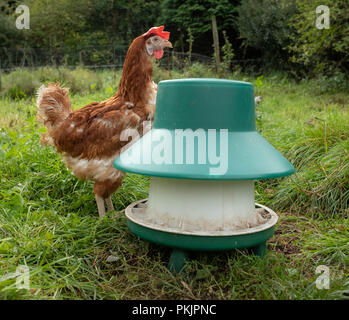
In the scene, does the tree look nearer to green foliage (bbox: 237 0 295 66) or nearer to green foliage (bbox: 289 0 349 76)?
green foliage (bbox: 237 0 295 66)

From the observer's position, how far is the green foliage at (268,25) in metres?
11.4

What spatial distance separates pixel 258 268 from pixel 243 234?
0.67 feet

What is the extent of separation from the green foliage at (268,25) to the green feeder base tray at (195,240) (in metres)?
10.8

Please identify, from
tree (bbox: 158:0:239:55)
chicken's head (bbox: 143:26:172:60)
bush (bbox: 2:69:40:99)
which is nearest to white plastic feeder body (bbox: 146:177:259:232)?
chicken's head (bbox: 143:26:172:60)

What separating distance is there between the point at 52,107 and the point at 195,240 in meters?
1.45

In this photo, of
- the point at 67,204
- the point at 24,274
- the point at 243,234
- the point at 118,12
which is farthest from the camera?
the point at 118,12

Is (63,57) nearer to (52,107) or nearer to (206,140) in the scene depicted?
(52,107)

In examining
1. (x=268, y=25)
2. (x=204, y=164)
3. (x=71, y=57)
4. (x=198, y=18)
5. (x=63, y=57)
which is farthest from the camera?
(x=198, y=18)

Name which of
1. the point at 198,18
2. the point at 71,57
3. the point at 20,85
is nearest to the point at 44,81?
the point at 20,85

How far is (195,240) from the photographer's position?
155 cm

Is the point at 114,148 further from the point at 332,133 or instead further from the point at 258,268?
the point at 332,133

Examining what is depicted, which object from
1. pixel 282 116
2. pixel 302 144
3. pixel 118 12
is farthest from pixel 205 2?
pixel 302 144

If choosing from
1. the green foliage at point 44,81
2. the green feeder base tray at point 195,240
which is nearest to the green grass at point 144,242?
the green feeder base tray at point 195,240

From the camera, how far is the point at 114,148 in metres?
2.28
